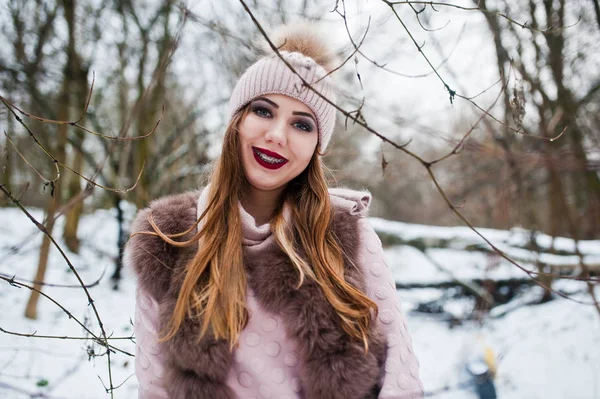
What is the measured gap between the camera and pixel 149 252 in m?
1.57

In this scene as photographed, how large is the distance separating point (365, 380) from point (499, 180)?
13.4 feet

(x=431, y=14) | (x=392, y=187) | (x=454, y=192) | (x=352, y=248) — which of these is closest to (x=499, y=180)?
(x=454, y=192)

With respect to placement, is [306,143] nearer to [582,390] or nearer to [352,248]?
[352,248]

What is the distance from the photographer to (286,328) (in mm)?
1524

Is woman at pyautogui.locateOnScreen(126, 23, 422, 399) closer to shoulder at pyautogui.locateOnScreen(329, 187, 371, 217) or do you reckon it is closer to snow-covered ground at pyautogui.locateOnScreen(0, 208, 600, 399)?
shoulder at pyautogui.locateOnScreen(329, 187, 371, 217)

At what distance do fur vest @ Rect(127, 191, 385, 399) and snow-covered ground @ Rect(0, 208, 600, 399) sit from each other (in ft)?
0.62

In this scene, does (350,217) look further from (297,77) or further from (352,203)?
(297,77)

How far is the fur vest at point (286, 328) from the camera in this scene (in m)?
1.45

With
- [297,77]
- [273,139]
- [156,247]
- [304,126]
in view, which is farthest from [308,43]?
[156,247]

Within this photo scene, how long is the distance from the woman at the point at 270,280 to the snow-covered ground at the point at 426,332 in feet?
0.98

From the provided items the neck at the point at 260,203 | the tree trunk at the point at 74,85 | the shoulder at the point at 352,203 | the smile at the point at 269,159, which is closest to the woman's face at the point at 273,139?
the smile at the point at 269,159

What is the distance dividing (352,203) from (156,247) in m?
0.84

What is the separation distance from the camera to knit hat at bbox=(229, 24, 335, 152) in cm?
166

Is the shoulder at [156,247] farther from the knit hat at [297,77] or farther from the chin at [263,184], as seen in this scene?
the knit hat at [297,77]
